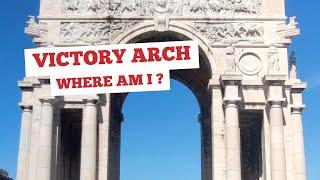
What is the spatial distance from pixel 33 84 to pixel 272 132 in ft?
45.6

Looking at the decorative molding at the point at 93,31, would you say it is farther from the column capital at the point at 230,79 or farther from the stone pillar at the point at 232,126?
the stone pillar at the point at 232,126

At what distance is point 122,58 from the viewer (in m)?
31.2

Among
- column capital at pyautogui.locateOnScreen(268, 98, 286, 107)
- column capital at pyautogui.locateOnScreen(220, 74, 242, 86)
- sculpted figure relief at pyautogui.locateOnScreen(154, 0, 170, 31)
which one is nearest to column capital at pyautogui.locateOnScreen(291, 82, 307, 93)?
column capital at pyautogui.locateOnScreen(268, 98, 286, 107)

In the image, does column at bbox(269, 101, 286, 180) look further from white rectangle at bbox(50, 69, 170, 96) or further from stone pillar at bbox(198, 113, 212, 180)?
stone pillar at bbox(198, 113, 212, 180)

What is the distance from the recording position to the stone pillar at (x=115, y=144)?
39.0m

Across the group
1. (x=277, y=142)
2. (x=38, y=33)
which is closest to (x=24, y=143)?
(x=38, y=33)

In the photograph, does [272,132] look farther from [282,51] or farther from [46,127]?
[46,127]

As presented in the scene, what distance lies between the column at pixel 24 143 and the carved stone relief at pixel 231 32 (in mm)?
11185

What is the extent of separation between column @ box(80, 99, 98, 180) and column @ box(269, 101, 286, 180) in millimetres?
9768

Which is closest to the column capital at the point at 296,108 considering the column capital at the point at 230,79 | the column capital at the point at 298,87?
the column capital at the point at 298,87

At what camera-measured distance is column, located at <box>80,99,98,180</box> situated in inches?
1250

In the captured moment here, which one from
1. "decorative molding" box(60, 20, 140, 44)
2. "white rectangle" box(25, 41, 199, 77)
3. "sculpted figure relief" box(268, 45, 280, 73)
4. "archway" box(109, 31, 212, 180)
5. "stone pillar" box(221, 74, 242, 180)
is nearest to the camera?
"white rectangle" box(25, 41, 199, 77)

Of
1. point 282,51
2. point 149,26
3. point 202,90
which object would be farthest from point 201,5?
point 202,90

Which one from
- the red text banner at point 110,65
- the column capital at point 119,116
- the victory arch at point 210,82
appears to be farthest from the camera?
the column capital at point 119,116
